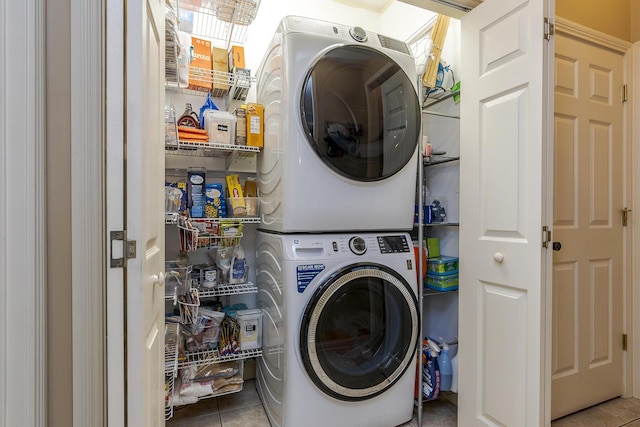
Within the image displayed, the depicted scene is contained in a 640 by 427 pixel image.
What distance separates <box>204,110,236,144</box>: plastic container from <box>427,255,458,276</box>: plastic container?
1.36 metres

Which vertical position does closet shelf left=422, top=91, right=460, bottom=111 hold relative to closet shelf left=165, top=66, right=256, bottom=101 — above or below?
below

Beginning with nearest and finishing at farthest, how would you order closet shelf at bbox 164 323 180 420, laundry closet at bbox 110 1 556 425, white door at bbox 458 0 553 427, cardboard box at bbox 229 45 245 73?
white door at bbox 458 0 553 427
laundry closet at bbox 110 1 556 425
closet shelf at bbox 164 323 180 420
cardboard box at bbox 229 45 245 73

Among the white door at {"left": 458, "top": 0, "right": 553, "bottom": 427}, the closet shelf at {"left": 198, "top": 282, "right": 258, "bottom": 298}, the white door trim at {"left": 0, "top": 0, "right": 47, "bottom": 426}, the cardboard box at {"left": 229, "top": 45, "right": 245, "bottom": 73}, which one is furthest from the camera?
the cardboard box at {"left": 229, "top": 45, "right": 245, "bottom": 73}

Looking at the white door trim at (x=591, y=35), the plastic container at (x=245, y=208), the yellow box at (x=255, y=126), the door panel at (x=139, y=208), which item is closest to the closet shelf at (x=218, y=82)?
the yellow box at (x=255, y=126)

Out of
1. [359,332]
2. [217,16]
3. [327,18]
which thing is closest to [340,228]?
[359,332]

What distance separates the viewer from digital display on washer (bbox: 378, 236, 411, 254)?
1.61m

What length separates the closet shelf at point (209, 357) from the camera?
65.3 inches

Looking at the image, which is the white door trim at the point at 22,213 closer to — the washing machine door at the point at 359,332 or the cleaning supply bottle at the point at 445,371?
the washing machine door at the point at 359,332

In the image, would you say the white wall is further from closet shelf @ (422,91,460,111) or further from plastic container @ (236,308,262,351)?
plastic container @ (236,308,262,351)

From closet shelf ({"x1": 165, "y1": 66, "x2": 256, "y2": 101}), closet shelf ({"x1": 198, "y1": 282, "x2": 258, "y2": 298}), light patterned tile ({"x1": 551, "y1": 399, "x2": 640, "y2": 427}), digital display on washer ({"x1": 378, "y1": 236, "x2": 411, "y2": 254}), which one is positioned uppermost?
closet shelf ({"x1": 165, "y1": 66, "x2": 256, "y2": 101})

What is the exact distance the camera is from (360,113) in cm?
156

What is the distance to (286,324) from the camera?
143 cm

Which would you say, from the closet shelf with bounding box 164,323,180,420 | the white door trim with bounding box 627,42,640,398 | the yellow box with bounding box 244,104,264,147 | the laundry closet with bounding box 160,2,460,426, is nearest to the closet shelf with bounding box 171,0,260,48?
the laundry closet with bounding box 160,2,460,426

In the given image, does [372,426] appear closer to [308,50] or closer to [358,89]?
[358,89]
